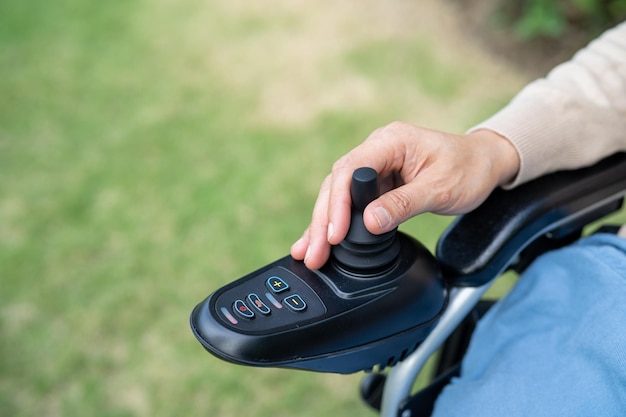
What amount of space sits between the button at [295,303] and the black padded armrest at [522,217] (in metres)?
0.22

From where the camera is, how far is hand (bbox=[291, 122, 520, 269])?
76cm

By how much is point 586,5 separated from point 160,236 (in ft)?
5.93

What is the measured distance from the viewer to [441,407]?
83 cm

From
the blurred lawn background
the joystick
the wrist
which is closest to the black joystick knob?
the joystick

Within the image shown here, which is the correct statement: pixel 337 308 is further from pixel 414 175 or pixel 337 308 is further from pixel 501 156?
pixel 501 156

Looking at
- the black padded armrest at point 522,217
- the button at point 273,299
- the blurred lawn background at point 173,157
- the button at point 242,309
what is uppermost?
the button at point 242,309

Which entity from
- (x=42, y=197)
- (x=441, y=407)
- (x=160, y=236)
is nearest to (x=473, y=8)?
(x=160, y=236)

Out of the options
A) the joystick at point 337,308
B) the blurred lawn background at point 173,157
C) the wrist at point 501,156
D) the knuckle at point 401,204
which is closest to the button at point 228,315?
the joystick at point 337,308

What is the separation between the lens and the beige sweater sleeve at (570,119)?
0.90m

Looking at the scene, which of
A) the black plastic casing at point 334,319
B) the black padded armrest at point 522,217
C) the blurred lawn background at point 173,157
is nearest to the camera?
the black plastic casing at point 334,319

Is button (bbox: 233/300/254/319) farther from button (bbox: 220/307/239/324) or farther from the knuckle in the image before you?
the knuckle

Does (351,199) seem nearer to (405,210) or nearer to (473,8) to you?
(405,210)

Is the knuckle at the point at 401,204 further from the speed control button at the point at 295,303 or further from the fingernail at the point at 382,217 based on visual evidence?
the speed control button at the point at 295,303

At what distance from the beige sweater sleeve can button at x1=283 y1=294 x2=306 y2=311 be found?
0.37 meters
